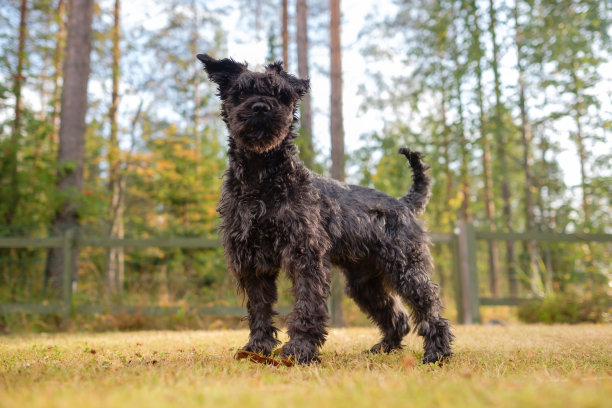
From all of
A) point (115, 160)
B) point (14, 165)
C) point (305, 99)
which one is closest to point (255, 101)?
point (305, 99)

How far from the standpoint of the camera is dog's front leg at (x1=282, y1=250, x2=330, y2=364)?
3.21 meters

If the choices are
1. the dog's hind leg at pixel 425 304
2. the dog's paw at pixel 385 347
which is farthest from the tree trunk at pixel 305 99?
the dog's hind leg at pixel 425 304

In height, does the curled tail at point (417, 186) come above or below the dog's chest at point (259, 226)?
above

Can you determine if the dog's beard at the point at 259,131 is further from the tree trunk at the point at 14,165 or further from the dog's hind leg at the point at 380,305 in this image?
the tree trunk at the point at 14,165

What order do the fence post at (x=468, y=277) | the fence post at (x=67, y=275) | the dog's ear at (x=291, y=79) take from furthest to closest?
1. the fence post at (x=468, y=277)
2. the fence post at (x=67, y=275)
3. the dog's ear at (x=291, y=79)

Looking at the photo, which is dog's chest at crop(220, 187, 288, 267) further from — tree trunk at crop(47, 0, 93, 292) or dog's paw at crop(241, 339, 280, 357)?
tree trunk at crop(47, 0, 93, 292)

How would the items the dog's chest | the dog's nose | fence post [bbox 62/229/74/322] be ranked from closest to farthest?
the dog's nose < the dog's chest < fence post [bbox 62/229/74/322]

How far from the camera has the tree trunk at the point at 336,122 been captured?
8188mm

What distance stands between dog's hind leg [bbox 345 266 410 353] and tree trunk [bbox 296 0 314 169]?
4.08m

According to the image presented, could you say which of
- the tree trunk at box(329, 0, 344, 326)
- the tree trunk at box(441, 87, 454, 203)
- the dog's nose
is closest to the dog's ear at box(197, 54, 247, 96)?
the dog's nose

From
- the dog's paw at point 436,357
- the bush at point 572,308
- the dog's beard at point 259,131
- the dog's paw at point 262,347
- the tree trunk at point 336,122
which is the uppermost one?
the tree trunk at point 336,122

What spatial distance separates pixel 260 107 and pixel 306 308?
1460mm

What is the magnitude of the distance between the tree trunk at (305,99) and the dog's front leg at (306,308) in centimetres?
492

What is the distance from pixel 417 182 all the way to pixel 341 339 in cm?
202
